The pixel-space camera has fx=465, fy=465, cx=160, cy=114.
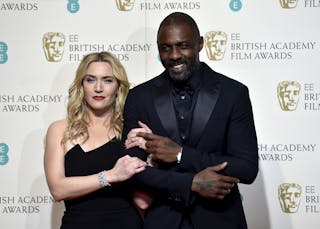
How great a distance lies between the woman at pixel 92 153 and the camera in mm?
2076

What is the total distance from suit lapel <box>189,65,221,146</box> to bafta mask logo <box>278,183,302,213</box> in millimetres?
1165

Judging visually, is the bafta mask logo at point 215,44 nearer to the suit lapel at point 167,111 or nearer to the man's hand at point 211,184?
the suit lapel at point 167,111

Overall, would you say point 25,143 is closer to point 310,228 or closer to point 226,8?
point 226,8

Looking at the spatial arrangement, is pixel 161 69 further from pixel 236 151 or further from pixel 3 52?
pixel 236 151

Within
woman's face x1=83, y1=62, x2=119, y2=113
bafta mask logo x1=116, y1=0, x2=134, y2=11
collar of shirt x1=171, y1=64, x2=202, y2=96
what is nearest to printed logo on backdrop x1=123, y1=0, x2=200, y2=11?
bafta mask logo x1=116, y1=0, x2=134, y2=11

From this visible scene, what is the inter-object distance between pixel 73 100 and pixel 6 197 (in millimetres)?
896

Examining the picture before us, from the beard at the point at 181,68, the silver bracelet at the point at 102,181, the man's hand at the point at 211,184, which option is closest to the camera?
the man's hand at the point at 211,184

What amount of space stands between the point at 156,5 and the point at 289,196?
52.8 inches

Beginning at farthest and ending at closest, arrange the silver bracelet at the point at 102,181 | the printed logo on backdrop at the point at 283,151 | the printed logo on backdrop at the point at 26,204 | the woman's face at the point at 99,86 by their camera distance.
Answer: the printed logo on backdrop at the point at 26,204 < the printed logo on backdrop at the point at 283,151 < the woman's face at the point at 99,86 < the silver bracelet at the point at 102,181

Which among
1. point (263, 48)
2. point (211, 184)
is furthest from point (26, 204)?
point (263, 48)

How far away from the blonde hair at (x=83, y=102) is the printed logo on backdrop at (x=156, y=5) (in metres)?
0.58

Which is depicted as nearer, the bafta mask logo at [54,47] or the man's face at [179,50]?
the man's face at [179,50]

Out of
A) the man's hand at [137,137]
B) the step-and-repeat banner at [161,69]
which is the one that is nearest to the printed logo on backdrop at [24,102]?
the step-and-repeat banner at [161,69]

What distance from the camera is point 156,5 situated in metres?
2.70
